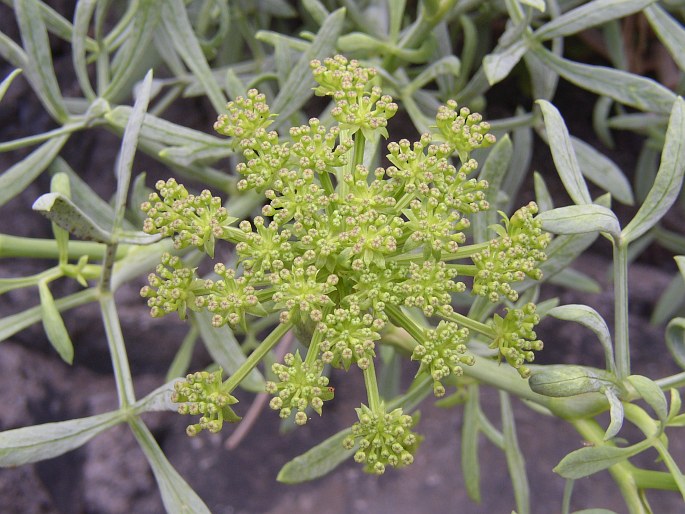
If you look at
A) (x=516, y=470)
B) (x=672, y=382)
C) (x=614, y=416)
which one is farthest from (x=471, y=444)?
(x=614, y=416)

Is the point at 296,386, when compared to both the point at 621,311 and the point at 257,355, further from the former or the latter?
the point at 621,311

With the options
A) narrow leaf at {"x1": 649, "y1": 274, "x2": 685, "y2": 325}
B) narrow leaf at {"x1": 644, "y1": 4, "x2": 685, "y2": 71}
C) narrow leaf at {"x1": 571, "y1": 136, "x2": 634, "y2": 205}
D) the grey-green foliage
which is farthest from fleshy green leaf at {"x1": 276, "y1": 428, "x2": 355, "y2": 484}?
A: narrow leaf at {"x1": 649, "y1": 274, "x2": 685, "y2": 325}

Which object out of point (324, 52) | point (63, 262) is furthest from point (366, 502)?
point (324, 52)

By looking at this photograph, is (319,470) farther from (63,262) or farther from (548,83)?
(548,83)

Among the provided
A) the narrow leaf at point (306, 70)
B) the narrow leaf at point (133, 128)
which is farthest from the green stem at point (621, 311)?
the narrow leaf at point (133, 128)

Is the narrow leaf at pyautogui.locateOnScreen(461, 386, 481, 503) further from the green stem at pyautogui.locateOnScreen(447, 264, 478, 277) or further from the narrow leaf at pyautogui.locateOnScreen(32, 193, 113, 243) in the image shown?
the narrow leaf at pyautogui.locateOnScreen(32, 193, 113, 243)

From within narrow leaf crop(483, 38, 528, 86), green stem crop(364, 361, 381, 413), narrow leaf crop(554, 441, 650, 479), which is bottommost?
narrow leaf crop(554, 441, 650, 479)

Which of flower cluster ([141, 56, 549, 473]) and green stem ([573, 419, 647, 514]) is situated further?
green stem ([573, 419, 647, 514])
